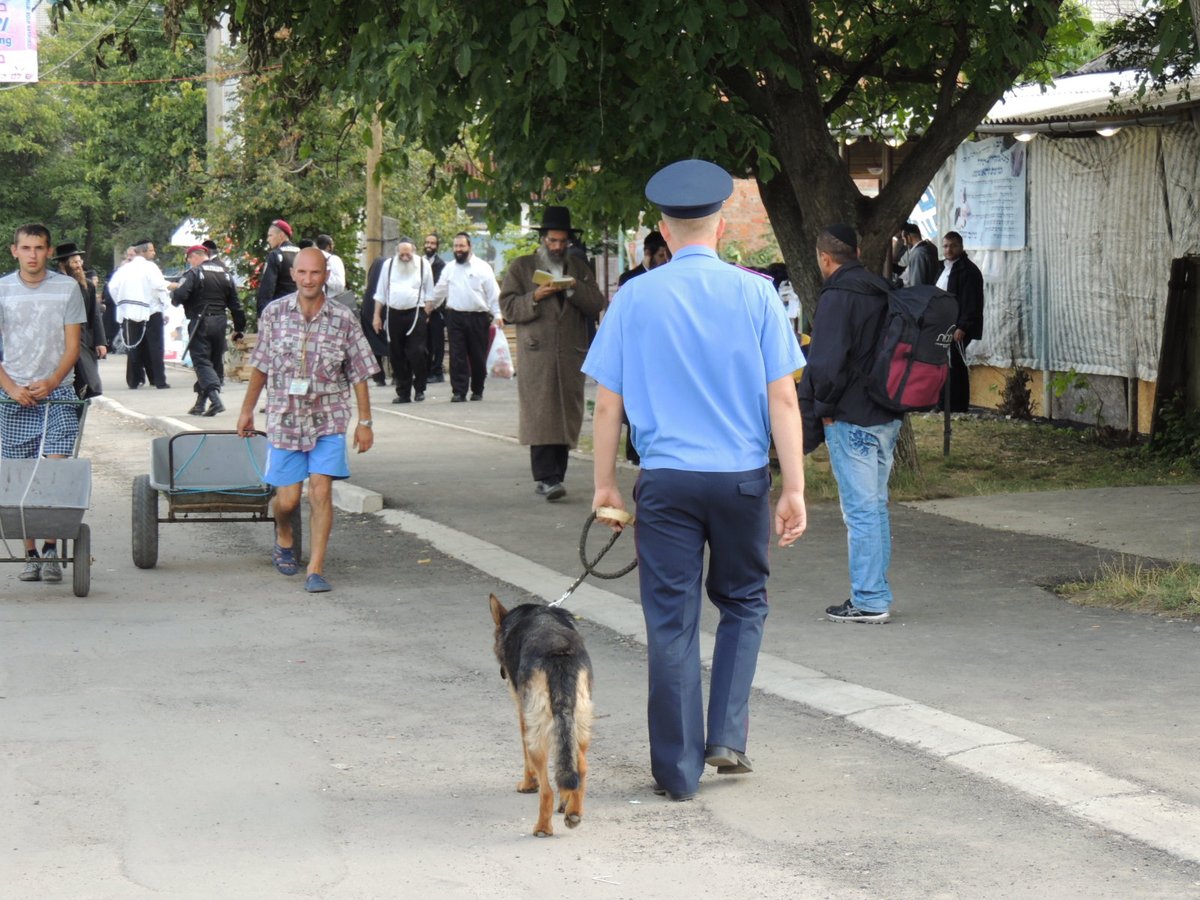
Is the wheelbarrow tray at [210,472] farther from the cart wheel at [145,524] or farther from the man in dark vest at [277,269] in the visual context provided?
the man in dark vest at [277,269]

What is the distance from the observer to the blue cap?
5.43 metres

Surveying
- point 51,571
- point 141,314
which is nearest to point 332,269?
point 141,314

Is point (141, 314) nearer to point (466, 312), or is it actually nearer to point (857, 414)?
point (466, 312)

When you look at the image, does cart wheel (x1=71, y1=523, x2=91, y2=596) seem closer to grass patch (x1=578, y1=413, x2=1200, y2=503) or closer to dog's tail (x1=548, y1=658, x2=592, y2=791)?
dog's tail (x1=548, y1=658, x2=592, y2=791)

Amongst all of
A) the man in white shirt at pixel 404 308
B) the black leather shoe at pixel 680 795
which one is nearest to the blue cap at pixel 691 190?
the black leather shoe at pixel 680 795

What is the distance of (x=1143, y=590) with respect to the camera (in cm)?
840

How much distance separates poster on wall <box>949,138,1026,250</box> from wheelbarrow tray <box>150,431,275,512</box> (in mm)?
9808

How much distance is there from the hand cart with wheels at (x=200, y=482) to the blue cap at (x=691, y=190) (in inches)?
199

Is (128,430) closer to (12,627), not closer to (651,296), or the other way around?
(12,627)

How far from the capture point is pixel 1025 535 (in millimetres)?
10531

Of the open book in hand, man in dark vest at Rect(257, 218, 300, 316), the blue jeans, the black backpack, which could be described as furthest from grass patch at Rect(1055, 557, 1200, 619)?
man in dark vest at Rect(257, 218, 300, 316)

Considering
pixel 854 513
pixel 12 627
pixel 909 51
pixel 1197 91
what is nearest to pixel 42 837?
pixel 12 627

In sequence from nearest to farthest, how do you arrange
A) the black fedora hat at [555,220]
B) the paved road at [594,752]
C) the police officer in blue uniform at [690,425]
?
the paved road at [594,752], the police officer in blue uniform at [690,425], the black fedora hat at [555,220]

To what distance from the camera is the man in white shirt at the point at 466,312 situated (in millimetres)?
20844
